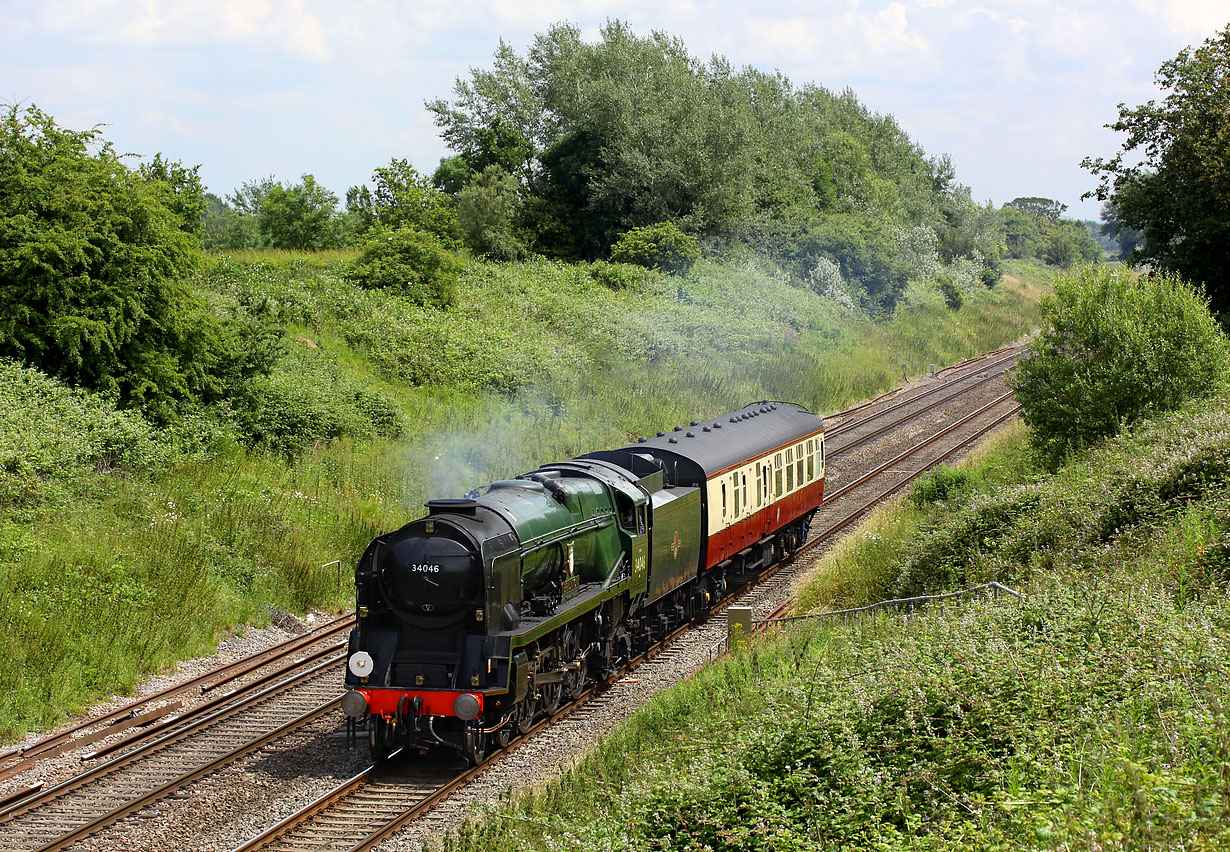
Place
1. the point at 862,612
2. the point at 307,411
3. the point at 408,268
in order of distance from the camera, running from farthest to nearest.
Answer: the point at 408,268 < the point at 307,411 < the point at 862,612

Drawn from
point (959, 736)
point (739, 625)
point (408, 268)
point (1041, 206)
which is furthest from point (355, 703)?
point (1041, 206)

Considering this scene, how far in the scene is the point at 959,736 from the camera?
831 cm

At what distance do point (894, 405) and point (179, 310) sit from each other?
29083 mm

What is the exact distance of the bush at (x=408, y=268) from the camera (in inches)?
1443

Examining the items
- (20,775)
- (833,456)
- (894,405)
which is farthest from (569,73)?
(20,775)

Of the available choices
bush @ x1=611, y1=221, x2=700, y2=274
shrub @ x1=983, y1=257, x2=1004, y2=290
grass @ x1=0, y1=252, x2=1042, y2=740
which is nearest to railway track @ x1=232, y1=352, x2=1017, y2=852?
grass @ x1=0, y1=252, x2=1042, y2=740

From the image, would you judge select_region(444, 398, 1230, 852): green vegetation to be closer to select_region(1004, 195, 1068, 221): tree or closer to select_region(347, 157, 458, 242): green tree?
select_region(347, 157, 458, 242): green tree

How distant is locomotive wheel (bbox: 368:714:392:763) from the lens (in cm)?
1236

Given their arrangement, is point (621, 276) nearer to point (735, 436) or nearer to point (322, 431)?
point (322, 431)

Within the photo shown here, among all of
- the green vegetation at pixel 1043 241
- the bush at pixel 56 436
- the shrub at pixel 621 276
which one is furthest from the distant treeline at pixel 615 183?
the green vegetation at pixel 1043 241

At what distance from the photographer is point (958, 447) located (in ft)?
110

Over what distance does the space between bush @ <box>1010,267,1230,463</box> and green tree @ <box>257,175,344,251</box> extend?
117 feet

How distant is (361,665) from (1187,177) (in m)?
28.6

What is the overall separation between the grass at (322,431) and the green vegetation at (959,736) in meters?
8.19
